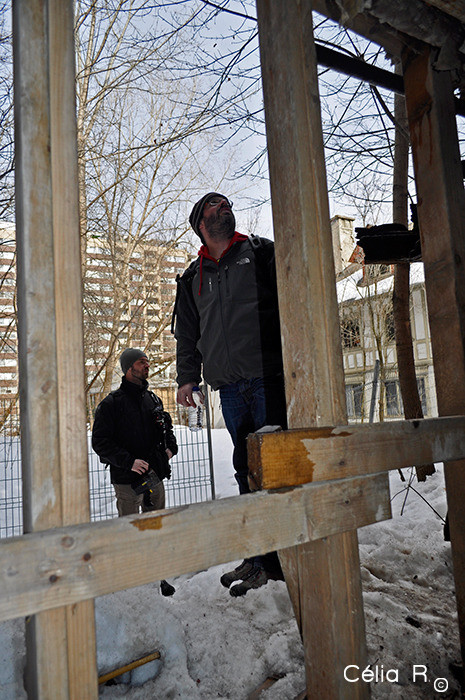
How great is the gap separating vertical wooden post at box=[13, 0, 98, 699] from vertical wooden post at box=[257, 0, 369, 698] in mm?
686

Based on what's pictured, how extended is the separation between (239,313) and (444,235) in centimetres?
111

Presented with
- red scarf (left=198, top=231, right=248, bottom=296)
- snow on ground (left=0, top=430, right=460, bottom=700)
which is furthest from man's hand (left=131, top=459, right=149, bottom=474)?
red scarf (left=198, top=231, right=248, bottom=296)

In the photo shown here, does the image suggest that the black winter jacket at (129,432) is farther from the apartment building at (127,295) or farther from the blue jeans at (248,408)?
the apartment building at (127,295)

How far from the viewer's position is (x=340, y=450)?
1.38m

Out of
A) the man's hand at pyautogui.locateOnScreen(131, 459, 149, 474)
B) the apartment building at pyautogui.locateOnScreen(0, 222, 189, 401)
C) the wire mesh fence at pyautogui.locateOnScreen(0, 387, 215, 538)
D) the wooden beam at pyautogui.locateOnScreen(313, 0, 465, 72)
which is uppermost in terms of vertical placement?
the apartment building at pyautogui.locateOnScreen(0, 222, 189, 401)

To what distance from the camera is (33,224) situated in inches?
38.9

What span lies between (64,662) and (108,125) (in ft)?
41.4

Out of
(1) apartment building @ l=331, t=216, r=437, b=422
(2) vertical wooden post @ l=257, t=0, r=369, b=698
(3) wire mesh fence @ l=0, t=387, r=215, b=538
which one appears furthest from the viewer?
(1) apartment building @ l=331, t=216, r=437, b=422

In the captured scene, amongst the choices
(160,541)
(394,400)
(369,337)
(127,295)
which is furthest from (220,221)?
(394,400)

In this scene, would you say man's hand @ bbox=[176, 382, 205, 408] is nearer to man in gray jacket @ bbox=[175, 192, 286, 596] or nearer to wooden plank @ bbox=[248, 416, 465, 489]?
man in gray jacket @ bbox=[175, 192, 286, 596]

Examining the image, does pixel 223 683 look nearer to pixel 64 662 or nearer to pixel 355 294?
pixel 64 662

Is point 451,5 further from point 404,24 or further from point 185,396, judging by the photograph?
point 185,396

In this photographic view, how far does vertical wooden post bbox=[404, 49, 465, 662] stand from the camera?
2.01 m

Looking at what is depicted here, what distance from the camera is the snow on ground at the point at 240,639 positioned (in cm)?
186
